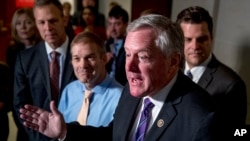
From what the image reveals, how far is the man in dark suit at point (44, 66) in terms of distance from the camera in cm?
203

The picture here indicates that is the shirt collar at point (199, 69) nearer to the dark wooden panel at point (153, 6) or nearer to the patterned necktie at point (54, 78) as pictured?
the patterned necktie at point (54, 78)

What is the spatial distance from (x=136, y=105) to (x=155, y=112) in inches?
4.8

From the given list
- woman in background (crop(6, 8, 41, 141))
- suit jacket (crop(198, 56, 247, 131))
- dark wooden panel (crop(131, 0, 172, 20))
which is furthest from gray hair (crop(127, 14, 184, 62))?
dark wooden panel (crop(131, 0, 172, 20))

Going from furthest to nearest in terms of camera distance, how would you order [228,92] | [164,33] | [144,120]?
[228,92] < [144,120] < [164,33]

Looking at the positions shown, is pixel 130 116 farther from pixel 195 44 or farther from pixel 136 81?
pixel 195 44

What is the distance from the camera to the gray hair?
115 centimetres

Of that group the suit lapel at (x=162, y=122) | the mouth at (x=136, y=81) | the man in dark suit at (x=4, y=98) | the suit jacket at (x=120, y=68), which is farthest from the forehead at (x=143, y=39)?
the suit jacket at (x=120, y=68)

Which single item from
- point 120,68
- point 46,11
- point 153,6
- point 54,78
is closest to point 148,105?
point 54,78

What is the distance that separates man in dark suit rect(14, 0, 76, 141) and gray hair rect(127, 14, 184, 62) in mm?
946

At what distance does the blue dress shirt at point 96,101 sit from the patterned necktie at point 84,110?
0.05 feet

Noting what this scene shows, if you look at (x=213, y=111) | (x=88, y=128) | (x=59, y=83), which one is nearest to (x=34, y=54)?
(x=59, y=83)

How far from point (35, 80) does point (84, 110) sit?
492 millimetres

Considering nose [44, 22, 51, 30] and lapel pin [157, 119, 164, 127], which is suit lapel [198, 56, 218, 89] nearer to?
lapel pin [157, 119, 164, 127]

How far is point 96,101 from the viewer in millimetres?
1723
